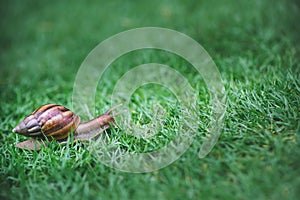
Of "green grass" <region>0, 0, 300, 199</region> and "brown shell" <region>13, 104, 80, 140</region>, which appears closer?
"green grass" <region>0, 0, 300, 199</region>

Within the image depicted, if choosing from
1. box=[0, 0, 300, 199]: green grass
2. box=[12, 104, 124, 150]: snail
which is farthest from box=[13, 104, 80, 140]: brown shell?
box=[0, 0, 300, 199]: green grass

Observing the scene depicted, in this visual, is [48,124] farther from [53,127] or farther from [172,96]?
[172,96]

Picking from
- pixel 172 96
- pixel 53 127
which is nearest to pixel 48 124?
pixel 53 127

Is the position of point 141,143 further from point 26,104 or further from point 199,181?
point 26,104

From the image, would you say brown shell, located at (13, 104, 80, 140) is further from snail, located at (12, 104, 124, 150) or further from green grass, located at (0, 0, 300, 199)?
green grass, located at (0, 0, 300, 199)

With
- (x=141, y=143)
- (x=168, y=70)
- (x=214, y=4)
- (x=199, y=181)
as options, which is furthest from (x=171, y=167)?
(x=214, y=4)

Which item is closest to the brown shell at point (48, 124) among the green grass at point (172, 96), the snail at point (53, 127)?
the snail at point (53, 127)
